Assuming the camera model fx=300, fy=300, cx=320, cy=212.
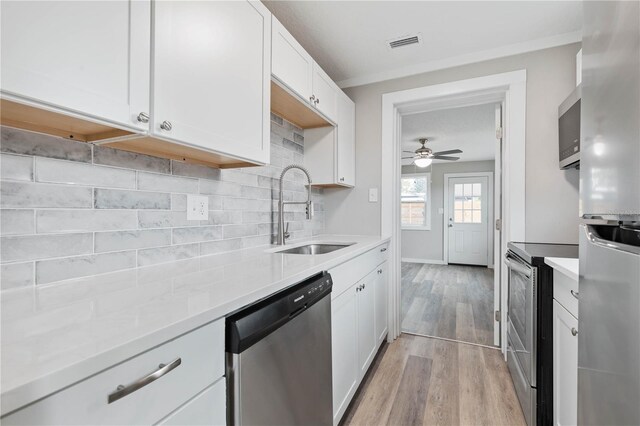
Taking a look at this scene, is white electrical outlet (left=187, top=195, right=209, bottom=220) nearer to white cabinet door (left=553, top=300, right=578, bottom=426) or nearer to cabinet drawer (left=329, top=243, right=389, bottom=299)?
cabinet drawer (left=329, top=243, right=389, bottom=299)

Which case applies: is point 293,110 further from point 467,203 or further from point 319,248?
point 467,203

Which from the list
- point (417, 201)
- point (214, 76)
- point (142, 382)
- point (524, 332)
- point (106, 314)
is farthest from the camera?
point (417, 201)

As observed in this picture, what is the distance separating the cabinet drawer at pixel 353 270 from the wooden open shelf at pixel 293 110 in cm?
102

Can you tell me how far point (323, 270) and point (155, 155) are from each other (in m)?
0.86

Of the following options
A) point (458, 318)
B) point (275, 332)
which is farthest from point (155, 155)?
point (458, 318)

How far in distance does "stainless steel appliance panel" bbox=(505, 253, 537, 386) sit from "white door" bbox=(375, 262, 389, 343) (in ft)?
2.78

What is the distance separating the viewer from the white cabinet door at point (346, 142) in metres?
2.42

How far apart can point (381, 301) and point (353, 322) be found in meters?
0.71

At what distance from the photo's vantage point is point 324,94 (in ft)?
7.00

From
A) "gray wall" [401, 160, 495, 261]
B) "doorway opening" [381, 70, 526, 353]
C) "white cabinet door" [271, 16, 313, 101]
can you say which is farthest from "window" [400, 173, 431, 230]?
"white cabinet door" [271, 16, 313, 101]

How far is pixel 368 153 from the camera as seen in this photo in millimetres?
2689

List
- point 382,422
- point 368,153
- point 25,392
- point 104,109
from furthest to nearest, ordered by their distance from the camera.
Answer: point 368,153
point 382,422
point 104,109
point 25,392

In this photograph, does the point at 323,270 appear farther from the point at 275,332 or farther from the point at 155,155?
the point at 155,155

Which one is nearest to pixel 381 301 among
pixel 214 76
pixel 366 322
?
pixel 366 322
